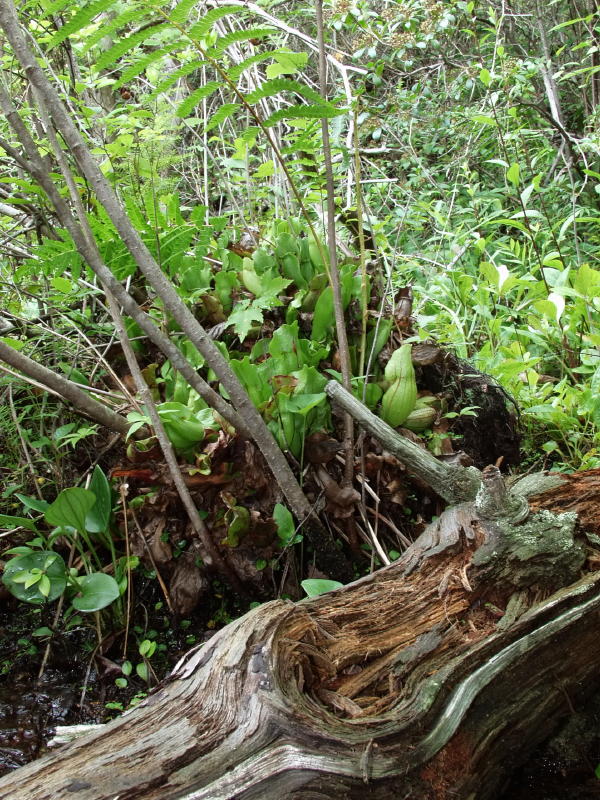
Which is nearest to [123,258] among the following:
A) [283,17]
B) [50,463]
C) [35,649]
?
[50,463]

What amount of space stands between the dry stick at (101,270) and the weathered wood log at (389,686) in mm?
635

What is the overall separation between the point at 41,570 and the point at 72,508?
189mm

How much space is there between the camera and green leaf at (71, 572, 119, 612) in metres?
1.82

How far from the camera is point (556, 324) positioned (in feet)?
9.62

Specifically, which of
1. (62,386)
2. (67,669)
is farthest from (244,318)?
(67,669)

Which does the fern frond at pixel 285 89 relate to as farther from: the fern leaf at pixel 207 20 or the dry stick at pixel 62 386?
→ the dry stick at pixel 62 386

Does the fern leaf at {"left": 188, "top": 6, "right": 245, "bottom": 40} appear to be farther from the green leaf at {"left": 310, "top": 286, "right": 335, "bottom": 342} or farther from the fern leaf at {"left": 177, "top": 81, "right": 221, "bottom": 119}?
the green leaf at {"left": 310, "top": 286, "right": 335, "bottom": 342}

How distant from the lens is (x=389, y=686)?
1.43 metres

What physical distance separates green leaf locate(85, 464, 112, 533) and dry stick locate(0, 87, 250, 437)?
1.42 ft

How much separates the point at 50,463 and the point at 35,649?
0.59 meters

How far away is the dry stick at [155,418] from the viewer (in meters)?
1.79

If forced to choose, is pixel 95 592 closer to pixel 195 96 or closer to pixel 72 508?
pixel 72 508

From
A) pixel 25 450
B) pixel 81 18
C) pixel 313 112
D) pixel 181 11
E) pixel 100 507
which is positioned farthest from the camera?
pixel 25 450

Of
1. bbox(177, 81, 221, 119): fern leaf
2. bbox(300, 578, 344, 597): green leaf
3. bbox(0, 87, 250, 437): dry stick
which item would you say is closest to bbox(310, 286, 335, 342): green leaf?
bbox(0, 87, 250, 437): dry stick
